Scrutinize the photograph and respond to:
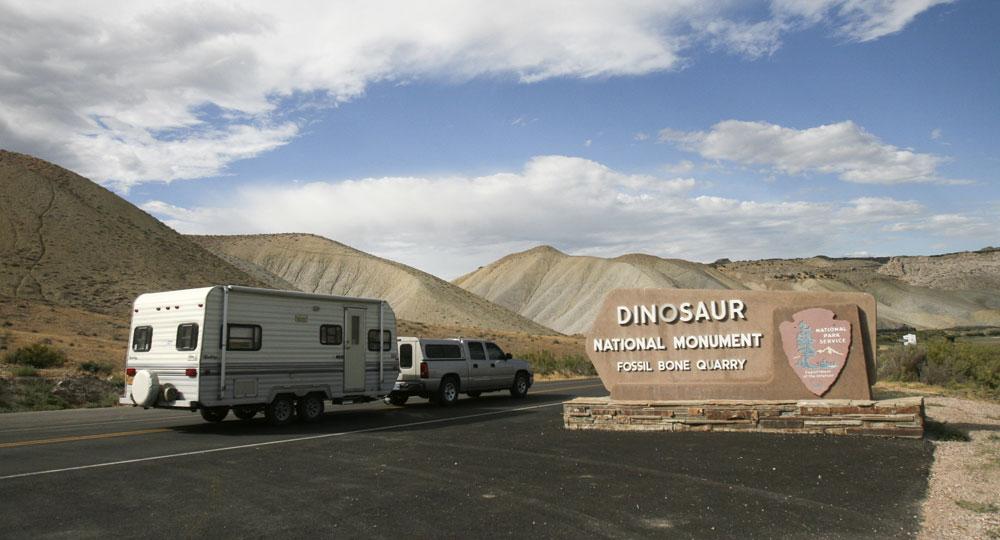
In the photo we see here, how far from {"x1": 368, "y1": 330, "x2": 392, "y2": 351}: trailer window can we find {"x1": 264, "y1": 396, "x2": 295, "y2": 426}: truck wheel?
95.3 inches

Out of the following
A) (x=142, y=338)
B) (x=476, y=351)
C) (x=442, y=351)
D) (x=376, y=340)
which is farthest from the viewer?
(x=476, y=351)

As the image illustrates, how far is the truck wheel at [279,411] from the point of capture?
15.4 meters

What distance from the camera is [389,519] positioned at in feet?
23.9

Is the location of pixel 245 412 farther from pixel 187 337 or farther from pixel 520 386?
pixel 520 386

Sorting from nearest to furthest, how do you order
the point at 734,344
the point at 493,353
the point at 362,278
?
1. the point at 734,344
2. the point at 493,353
3. the point at 362,278

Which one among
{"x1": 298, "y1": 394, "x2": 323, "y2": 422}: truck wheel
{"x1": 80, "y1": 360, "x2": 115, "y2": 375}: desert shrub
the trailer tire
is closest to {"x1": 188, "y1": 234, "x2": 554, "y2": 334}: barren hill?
{"x1": 80, "y1": 360, "x2": 115, "y2": 375}: desert shrub

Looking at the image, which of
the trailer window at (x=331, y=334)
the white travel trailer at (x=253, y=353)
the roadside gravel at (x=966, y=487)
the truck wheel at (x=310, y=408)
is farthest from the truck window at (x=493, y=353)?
the roadside gravel at (x=966, y=487)

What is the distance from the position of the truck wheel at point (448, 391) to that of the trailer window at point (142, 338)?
24.5ft

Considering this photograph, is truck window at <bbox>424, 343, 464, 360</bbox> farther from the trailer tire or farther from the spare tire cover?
the spare tire cover

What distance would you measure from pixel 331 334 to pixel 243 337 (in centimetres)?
230

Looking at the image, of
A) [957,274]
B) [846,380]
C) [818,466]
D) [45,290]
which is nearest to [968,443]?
[846,380]

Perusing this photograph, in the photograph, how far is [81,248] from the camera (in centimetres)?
6000

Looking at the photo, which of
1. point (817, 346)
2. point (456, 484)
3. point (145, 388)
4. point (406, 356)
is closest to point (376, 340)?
point (406, 356)

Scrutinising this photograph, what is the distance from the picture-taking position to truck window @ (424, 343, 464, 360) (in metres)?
19.8
